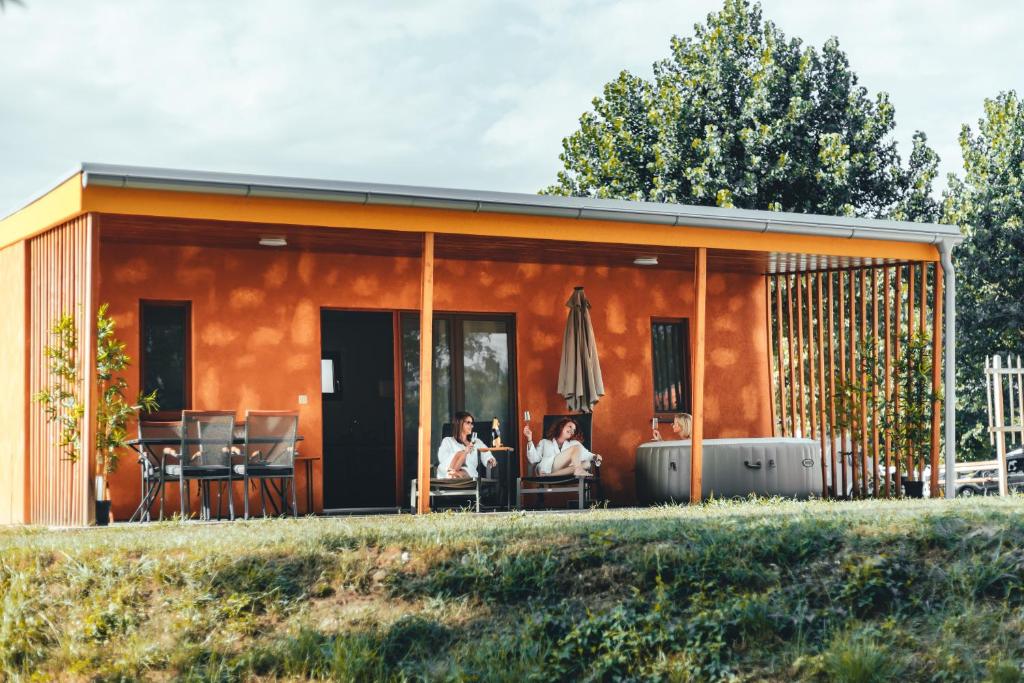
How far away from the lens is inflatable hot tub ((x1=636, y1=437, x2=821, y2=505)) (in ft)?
37.6

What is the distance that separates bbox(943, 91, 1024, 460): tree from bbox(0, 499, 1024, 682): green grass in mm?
17031

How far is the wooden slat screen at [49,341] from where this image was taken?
908cm

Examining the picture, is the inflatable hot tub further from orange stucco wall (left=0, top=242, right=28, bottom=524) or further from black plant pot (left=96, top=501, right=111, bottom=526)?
orange stucco wall (left=0, top=242, right=28, bottom=524)

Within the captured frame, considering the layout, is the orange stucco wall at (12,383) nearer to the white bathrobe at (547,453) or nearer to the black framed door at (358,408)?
the black framed door at (358,408)

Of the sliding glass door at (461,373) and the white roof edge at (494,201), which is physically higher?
the white roof edge at (494,201)

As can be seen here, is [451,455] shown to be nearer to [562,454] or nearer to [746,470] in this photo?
[562,454]

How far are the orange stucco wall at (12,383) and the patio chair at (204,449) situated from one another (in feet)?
5.33

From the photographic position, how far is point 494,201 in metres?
10.2

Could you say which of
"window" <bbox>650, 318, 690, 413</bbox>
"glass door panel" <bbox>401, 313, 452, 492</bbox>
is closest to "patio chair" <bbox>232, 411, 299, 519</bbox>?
"glass door panel" <bbox>401, 313, 452, 492</bbox>

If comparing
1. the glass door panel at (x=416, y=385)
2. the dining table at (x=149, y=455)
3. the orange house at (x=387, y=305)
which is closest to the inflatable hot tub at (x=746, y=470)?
the orange house at (x=387, y=305)

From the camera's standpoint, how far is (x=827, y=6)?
24.5 meters

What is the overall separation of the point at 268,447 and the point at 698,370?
3.81 metres

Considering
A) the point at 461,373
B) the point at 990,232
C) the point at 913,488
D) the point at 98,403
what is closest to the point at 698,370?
the point at 461,373

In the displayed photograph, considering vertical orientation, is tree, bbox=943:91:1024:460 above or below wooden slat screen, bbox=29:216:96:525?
above
